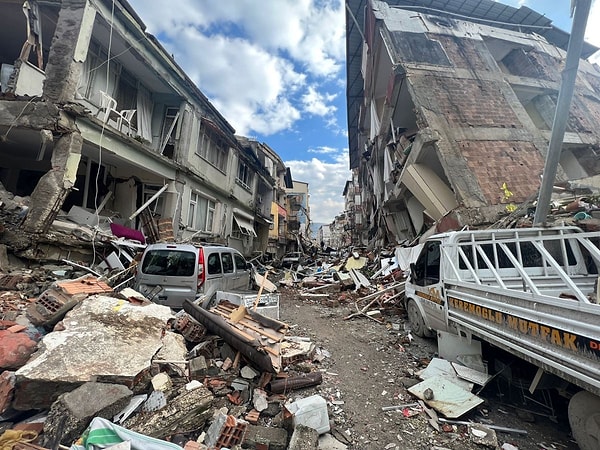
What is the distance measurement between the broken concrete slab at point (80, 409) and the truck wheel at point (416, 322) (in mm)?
5217

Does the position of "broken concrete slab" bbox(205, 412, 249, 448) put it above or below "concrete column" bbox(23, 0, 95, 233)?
below

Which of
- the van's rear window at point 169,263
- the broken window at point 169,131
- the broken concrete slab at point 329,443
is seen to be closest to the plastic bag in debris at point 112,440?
the broken concrete slab at point 329,443

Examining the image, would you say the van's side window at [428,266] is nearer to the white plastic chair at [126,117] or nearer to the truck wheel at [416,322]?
the truck wheel at [416,322]

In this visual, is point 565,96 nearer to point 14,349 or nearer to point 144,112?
point 14,349

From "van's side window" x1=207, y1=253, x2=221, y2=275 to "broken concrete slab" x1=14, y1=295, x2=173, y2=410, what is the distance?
1979mm

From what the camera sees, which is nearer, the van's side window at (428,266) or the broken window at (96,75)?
the van's side window at (428,266)

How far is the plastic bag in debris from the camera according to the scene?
1982 mm

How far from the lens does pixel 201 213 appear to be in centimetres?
1235

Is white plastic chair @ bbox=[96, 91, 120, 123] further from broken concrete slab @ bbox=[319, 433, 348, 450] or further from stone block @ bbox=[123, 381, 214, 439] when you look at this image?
broken concrete slab @ bbox=[319, 433, 348, 450]

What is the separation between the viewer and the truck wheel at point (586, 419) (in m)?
2.21

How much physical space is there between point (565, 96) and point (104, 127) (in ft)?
33.7

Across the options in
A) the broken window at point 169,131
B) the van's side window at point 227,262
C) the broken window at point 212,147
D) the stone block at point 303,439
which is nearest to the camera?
the stone block at point 303,439

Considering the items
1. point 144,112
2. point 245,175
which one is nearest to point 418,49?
point 245,175

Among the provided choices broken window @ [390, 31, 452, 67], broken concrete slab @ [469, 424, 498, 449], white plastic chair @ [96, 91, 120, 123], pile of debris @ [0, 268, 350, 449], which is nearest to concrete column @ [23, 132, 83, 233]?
white plastic chair @ [96, 91, 120, 123]
